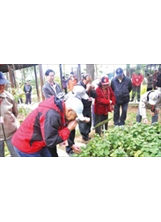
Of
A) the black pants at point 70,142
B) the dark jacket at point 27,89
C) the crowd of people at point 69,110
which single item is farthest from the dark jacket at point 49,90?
the black pants at point 70,142

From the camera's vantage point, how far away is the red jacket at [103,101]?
75.3 inches

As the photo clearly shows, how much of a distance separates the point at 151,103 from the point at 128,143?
0.48 meters

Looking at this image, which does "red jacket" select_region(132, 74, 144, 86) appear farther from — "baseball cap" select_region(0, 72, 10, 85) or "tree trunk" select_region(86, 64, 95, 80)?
"baseball cap" select_region(0, 72, 10, 85)

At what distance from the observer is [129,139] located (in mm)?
2002

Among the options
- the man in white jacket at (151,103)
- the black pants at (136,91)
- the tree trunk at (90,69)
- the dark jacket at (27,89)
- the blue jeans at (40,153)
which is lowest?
the blue jeans at (40,153)

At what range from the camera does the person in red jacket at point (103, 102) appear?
191 centimetres

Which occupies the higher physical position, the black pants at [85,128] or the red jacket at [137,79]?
the red jacket at [137,79]

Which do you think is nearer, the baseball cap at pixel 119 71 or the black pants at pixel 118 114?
the baseball cap at pixel 119 71

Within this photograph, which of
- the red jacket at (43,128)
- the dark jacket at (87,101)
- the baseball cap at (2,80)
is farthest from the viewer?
the dark jacket at (87,101)

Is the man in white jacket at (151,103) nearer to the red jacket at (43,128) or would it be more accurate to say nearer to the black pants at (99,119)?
the black pants at (99,119)

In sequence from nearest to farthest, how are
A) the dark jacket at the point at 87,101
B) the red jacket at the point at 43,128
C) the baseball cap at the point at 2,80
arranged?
the red jacket at the point at 43,128
the baseball cap at the point at 2,80
the dark jacket at the point at 87,101

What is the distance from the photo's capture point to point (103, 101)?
1929 mm
